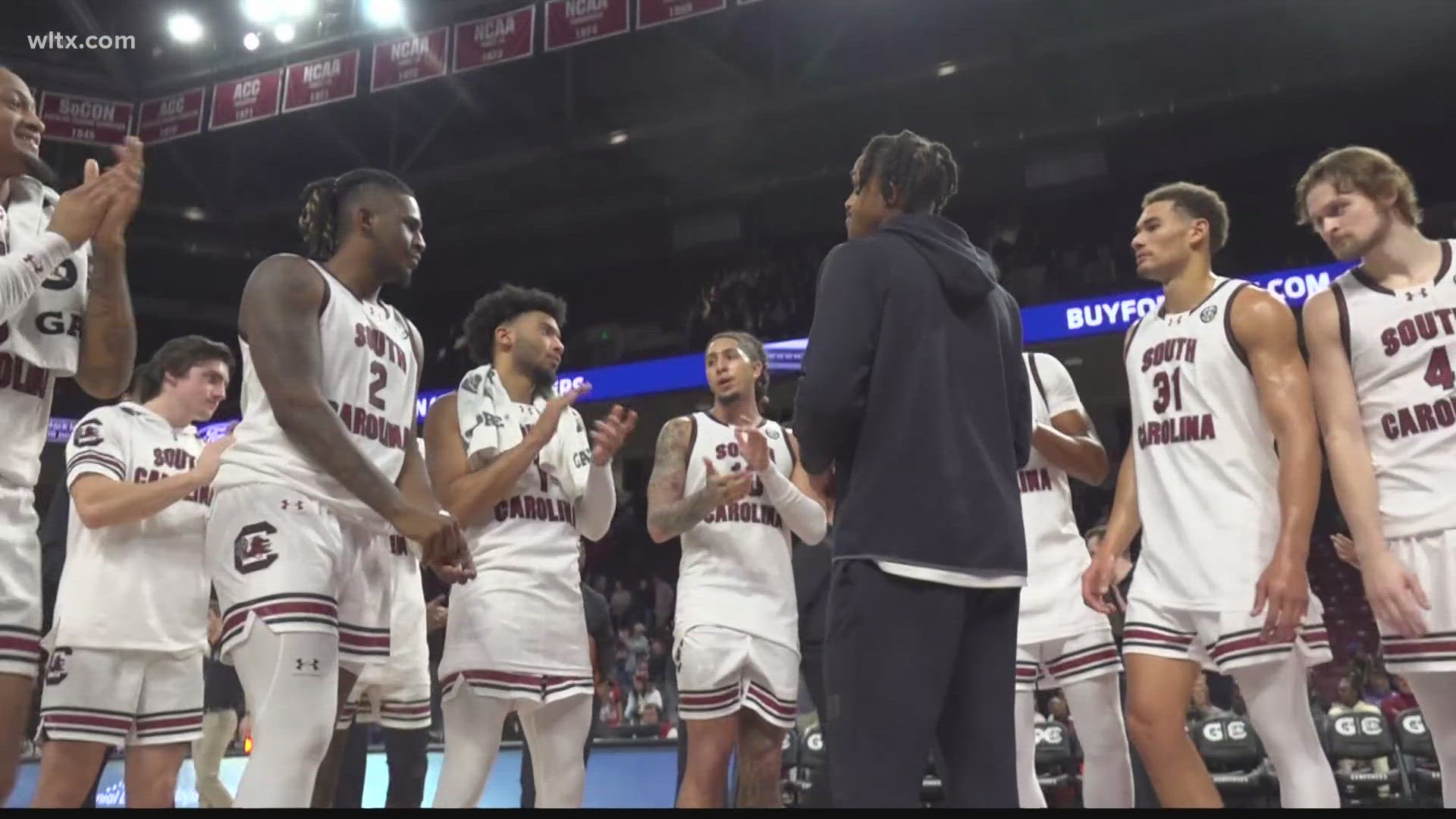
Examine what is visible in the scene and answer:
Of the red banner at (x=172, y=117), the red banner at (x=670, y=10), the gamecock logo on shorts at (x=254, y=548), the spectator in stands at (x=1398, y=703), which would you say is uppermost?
the red banner at (x=172, y=117)

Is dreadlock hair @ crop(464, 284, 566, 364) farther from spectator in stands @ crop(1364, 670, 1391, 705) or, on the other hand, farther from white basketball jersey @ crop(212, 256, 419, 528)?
spectator in stands @ crop(1364, 670, 1391, 705)

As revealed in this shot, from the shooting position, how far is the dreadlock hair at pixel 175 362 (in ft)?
13.5

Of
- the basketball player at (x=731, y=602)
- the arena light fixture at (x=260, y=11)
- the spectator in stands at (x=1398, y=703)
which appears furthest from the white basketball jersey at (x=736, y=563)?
the arena light fixture at (x=260, y=11)

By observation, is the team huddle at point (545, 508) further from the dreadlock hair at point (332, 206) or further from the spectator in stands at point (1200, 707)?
the spectator in stands at point (1200, 707)

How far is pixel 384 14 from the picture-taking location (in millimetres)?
14695

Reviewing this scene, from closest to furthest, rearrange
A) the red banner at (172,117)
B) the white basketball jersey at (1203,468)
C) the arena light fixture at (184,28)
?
the white basketball jersey at (1203,468), the arena light fixture at (184,28), the red banner at (172,117)

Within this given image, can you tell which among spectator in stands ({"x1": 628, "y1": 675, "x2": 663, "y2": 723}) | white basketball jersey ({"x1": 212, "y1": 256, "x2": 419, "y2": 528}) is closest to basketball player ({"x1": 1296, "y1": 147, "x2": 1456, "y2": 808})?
white basketball jersey ({"x1": 212, "y1": 256, "x2": 419, "y2": 528})

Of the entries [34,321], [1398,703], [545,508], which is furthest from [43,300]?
[1398,703]

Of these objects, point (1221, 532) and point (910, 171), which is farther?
point (1221, 532)

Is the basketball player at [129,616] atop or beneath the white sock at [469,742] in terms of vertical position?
atop

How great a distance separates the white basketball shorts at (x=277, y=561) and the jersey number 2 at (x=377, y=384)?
1.06ft

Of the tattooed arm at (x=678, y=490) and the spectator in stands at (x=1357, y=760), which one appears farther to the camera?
the spectator in stands at (x=1357, y=760)

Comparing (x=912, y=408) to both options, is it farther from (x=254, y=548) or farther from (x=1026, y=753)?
(x=1026, y=753)

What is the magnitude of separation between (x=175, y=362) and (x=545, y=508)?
1410mm
